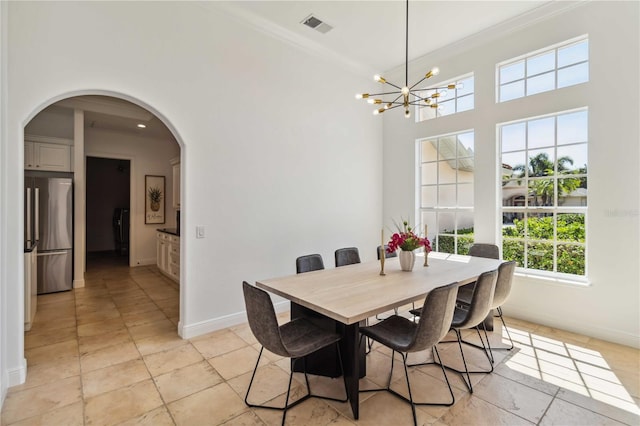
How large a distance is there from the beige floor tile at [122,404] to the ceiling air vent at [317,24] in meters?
3.98

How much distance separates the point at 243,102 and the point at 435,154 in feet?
9.68

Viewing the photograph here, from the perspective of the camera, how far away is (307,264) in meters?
3.02

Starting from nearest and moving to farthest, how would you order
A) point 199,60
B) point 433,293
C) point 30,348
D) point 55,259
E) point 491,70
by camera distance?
point 433,293
point 30,348
point 199,60
point 491,70
point 55,259

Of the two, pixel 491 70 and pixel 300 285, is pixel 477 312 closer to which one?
pixel 300 285

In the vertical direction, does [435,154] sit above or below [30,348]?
above

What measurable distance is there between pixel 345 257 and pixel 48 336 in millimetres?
3195

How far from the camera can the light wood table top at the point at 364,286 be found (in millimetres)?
1853

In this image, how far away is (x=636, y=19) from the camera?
296cm

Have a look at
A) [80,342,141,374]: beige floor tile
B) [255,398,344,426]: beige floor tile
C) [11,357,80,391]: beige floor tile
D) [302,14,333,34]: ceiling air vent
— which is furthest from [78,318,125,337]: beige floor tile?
[302,14,333,34]: ceiling air vent

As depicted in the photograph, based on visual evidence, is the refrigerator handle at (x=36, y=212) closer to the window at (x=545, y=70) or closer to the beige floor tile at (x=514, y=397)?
the beige floor tile at (x=514, y=397)

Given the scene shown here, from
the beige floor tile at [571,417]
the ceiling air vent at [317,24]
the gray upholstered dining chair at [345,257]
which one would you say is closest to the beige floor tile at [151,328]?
the gray upholstered dining chair at [345,257]

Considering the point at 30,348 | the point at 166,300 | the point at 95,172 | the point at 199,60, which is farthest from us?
the point at 95,172

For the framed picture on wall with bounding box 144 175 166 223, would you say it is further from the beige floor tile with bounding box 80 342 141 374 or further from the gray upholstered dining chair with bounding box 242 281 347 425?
the gray upholstered dining chair with bounding box 242 281 347 425

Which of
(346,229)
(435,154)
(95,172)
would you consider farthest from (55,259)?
(435,154)
